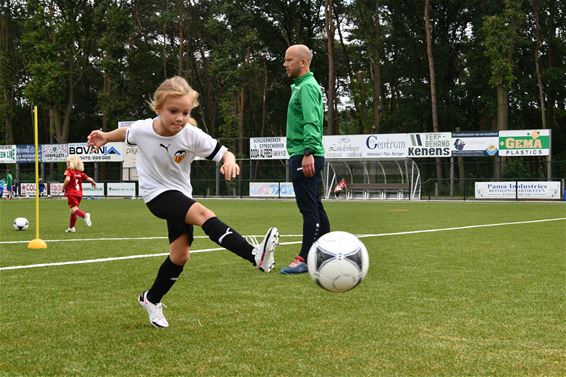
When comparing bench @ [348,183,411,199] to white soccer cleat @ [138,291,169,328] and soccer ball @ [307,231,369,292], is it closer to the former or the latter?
soccer ball @ [307,231,369,292]

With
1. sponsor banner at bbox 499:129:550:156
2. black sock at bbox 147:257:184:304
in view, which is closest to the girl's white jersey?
black sock at bbox 147:257:184:304

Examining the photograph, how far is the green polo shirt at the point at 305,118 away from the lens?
6.85m

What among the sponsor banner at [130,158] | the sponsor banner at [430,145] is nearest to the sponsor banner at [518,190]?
the sponsor banner at [430,145]

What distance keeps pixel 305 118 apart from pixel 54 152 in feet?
156

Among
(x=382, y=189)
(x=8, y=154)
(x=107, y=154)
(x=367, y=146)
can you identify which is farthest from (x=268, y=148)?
(x=8, y=154)

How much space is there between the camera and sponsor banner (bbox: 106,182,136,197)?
4522cm

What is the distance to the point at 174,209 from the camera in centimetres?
465

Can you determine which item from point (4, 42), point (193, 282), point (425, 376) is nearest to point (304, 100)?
point (193, 282)

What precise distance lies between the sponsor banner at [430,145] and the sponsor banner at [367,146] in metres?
0.45

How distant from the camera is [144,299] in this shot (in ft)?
15.6

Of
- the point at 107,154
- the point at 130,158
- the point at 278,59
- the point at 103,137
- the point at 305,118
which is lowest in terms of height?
the point at 103,137

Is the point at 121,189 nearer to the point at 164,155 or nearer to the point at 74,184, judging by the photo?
the point at 74,184

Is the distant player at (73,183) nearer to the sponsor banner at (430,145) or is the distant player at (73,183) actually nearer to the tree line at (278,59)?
the sponsor banner at (430,145)

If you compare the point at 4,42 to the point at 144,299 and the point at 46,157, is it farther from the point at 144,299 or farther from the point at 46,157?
the point at 144,299
